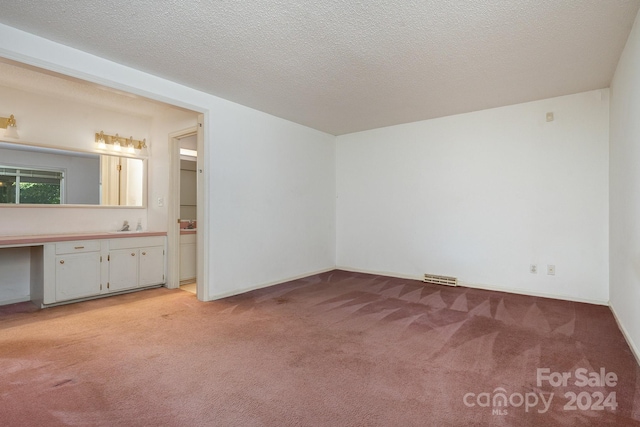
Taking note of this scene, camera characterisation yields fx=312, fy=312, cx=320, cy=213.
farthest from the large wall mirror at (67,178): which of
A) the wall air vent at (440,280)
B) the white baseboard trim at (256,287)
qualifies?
the wall air vent at (440,280)

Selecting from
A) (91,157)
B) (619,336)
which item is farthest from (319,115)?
(619,336)

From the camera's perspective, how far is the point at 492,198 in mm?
4250

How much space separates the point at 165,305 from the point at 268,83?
2772 millimetres

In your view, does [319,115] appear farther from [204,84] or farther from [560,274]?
[560,274]

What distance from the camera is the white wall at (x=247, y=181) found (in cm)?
292

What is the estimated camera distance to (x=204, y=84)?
3461 mm

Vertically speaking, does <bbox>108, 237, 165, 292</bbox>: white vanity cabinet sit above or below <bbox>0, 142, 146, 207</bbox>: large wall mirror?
below

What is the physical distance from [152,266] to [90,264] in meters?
0.75

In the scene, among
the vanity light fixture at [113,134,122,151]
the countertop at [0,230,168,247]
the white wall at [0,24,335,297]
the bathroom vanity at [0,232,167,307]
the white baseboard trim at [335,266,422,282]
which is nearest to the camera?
the white wall at [0,24,335,297]

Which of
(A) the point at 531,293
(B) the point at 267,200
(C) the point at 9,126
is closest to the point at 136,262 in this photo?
(B) the point at 267,200

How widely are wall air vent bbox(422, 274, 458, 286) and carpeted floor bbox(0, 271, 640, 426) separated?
0.84 meters

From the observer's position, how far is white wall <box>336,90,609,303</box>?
3660 millimetres

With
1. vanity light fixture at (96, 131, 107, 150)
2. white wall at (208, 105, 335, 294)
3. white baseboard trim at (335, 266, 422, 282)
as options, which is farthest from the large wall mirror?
white baseboard trim at (335, 266, 422, 282)

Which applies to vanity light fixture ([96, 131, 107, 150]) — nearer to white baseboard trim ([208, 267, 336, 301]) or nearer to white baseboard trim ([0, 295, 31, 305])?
white baseboard trim ([0, 295, 31, 305])
